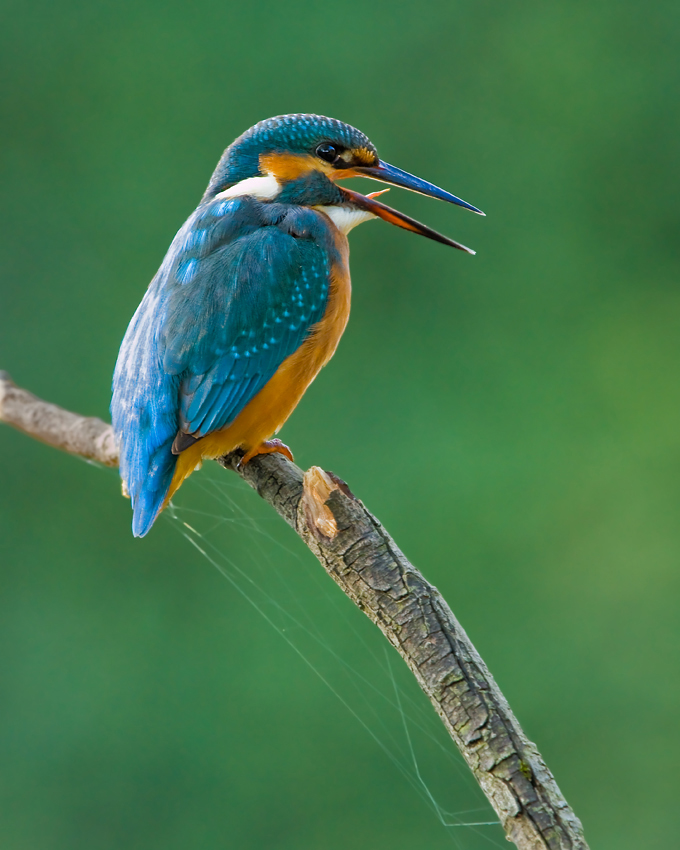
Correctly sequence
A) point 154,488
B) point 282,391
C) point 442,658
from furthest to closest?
point 282,391 → point 154,488 → point 442,658

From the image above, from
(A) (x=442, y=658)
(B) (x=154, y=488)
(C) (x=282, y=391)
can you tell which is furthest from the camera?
(C) (x=282, y=391)

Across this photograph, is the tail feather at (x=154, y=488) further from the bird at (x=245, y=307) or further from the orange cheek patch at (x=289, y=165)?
the orange cheek patch at (x=289, y=165)

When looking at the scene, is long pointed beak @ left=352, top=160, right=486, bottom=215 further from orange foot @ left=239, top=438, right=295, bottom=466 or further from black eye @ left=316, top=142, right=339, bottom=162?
orange foot @ left=239, top=438, right=295, bottom=466

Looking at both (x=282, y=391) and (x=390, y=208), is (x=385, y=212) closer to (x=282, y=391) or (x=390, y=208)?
(x=390, y=208)

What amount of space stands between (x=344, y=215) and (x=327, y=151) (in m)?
0.09

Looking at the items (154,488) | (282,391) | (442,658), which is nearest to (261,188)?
(282,391)

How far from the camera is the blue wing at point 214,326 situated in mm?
1071

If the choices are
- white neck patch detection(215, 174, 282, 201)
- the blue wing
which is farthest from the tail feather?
white neck patch detection(215, 174, 282, 201)

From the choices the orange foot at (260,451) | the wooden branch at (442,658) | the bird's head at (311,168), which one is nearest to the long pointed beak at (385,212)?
the bird's head at (311,168)

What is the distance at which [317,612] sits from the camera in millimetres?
2324

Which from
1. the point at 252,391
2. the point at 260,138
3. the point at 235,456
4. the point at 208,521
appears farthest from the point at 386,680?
the point at 260,138

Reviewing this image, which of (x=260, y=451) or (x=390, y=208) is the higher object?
(x=390, y=208)

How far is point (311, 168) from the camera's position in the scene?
1.20m

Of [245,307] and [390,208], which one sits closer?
[245,307]
